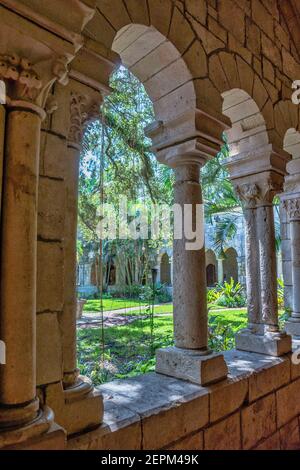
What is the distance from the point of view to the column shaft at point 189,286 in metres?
1.91

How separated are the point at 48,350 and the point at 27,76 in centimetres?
97

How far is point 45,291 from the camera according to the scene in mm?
1262

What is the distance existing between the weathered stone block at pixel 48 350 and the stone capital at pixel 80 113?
73 centimetres

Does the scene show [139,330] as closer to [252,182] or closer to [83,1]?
→ [252,182]

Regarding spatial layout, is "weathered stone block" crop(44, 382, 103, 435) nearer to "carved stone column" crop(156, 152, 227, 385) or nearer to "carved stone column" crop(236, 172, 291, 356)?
"carved stone column" crop(156, 152, 227, 385)

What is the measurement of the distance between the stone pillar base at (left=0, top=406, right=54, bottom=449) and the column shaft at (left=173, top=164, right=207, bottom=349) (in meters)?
0.98

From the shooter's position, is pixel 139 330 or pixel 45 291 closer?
pixel 45 291

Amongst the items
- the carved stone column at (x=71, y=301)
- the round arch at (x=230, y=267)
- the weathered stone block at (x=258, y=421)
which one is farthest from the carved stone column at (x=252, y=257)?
the round arch at (x=230, y=267)

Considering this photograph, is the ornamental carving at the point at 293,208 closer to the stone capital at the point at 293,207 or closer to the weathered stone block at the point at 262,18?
the stone capital at the point at 293,207

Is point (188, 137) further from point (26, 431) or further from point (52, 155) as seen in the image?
point (26, 431)

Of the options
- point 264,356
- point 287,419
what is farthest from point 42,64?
point 287,419

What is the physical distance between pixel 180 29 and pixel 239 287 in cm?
886

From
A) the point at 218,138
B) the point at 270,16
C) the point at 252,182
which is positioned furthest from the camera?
the point at 270,16

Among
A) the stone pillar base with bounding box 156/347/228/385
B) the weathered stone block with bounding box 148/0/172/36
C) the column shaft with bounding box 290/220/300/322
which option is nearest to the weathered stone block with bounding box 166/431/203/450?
the stone pillar base with bounding box 156/347/228/385
